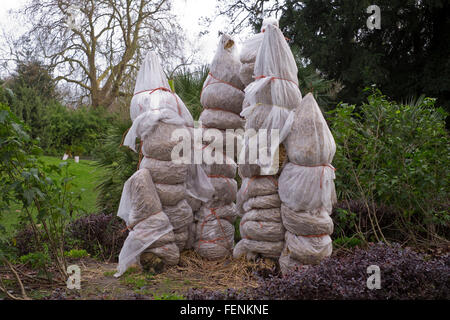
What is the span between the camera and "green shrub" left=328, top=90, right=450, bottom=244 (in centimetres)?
466

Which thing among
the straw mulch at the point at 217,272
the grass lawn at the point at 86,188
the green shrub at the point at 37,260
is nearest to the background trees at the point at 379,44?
the grass lawn at the point at 86,188

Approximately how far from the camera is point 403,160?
15.6 ft

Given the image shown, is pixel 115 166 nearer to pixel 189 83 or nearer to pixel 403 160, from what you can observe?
pixel 189 83

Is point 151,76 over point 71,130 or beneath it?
over

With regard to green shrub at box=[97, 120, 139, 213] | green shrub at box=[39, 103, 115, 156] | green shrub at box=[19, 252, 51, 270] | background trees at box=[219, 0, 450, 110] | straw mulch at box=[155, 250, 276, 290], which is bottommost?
straw mulch at box=[155, 250, 276, 290]

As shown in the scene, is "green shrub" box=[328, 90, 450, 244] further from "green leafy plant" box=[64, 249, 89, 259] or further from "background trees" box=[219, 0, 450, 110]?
"background trees" box=[219, 0, 450, 110]

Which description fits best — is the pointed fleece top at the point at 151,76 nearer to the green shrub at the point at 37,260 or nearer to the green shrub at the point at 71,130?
the green shrub at the point at 37,260

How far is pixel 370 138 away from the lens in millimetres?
4875

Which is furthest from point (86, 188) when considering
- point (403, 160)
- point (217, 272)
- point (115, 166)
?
point (403, 160)

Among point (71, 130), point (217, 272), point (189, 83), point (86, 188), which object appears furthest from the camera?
point (71, 130)

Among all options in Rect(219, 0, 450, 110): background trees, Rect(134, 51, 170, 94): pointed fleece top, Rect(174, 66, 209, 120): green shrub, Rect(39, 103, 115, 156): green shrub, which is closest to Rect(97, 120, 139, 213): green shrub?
Rect(174, 66, 209, 120): green shrub

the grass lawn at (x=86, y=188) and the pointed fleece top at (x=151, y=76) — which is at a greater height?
the pointed fleece top at (x=151, y=76)

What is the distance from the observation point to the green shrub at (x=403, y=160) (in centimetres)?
466

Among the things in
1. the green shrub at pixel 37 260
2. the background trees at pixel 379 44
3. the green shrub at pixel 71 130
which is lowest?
the green shrub at pixel 37 260
